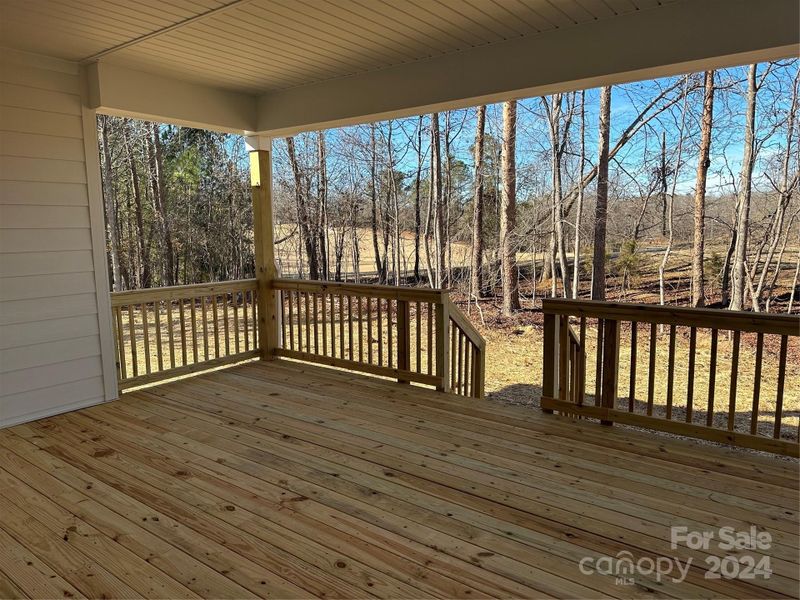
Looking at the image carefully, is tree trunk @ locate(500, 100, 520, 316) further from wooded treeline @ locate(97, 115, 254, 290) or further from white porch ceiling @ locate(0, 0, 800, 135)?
white porch ceiling @ locate(0, 0, 800, 135)

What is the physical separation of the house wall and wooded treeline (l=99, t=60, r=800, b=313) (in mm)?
8122

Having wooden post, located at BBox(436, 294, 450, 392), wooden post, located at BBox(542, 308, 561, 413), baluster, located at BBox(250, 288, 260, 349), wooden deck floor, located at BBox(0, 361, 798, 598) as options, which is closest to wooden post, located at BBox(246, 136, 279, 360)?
baluster, located at BBox(250, 288, 260, 349)

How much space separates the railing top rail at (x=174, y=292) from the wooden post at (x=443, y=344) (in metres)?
2.21

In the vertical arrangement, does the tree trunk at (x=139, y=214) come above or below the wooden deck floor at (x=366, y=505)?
above

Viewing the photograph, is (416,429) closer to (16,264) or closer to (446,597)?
(446,597)

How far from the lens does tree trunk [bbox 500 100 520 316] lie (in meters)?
10.9

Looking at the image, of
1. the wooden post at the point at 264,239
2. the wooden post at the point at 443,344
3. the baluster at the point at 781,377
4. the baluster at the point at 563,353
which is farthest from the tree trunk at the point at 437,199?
the baluster at the point at 781,377

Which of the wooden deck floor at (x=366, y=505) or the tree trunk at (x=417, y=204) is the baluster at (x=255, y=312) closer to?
the wooden deck floor at (x=366, y=505)

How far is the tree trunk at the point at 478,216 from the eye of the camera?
36.6ft

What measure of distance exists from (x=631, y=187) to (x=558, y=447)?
8.82m

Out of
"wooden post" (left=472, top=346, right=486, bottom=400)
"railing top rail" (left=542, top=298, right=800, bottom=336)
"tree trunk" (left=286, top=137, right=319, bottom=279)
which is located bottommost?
"wooden post" (left=472, top=346, right=486, bottom=400)

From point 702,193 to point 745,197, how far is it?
0.71 meters

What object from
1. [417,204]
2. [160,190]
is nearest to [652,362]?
[417,204]

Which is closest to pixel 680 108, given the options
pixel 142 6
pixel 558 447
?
pixel 558 447
